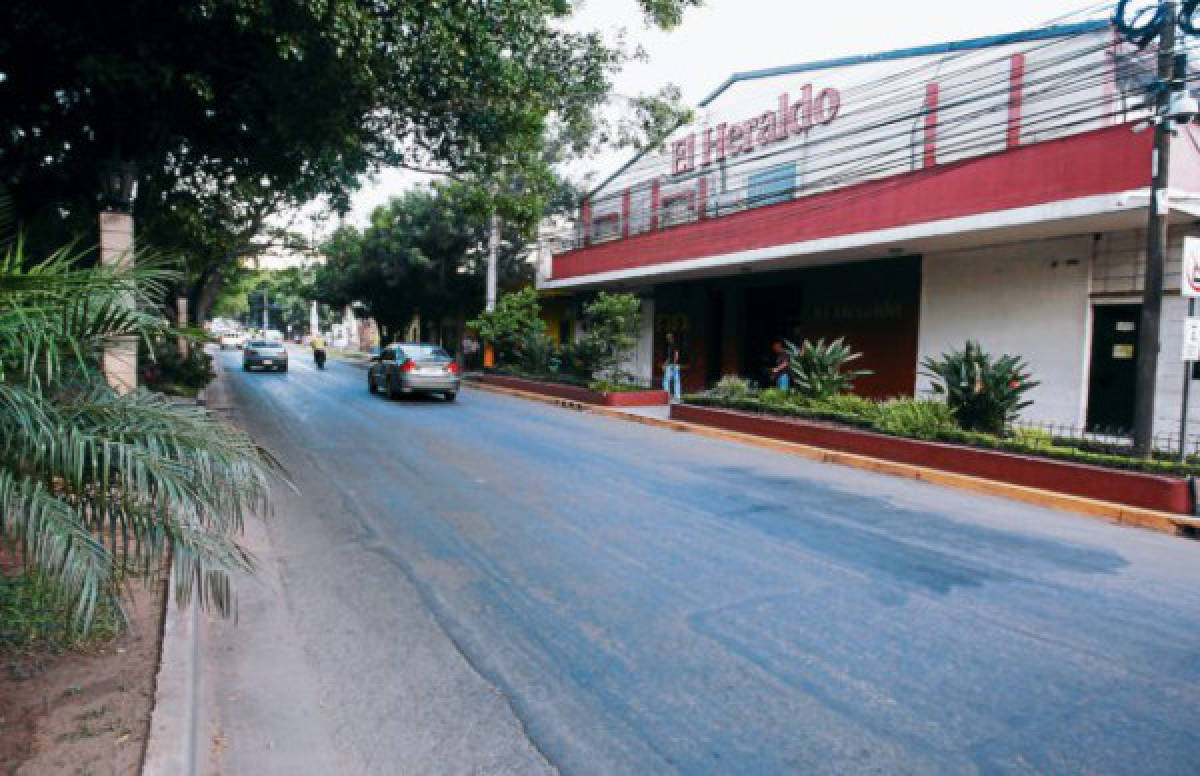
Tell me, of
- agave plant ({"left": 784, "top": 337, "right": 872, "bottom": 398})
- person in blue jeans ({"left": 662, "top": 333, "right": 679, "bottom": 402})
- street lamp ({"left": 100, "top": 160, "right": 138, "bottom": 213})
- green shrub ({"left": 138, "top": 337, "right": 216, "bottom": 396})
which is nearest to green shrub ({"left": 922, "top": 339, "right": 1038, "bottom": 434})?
agave plant ({"left": 784, "top": 337, "right": 872, "bottom": 398})

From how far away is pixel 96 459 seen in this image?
2.77 meters

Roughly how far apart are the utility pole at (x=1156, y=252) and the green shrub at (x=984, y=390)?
4.49ft

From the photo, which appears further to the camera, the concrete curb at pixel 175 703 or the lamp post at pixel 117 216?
the lamp post at pixel 117 216

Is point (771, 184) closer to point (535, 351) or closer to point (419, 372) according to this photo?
point (535, 351)

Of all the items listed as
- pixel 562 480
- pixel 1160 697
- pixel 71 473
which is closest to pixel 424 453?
pixel 562 480

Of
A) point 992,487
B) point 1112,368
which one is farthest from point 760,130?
point 992,487

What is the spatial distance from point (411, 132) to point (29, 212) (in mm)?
5769

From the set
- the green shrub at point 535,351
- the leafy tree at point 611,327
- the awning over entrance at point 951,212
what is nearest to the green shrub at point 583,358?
the leafy tree at point 611,327

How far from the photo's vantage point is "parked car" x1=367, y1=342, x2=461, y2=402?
18.9 m

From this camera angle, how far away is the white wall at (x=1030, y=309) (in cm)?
1339

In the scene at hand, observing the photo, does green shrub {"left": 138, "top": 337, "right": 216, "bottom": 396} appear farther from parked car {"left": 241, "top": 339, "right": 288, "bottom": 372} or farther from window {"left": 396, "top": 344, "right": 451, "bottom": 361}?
parked car {"left": 241, "top": 339, "right": 288, "bottom": 372}

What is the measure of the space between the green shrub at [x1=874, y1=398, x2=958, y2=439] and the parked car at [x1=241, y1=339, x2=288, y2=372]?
88.1ft

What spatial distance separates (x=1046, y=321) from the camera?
45.6 ft

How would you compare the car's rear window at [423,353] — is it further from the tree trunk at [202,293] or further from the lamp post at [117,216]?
the tree trunk at [202,293]
